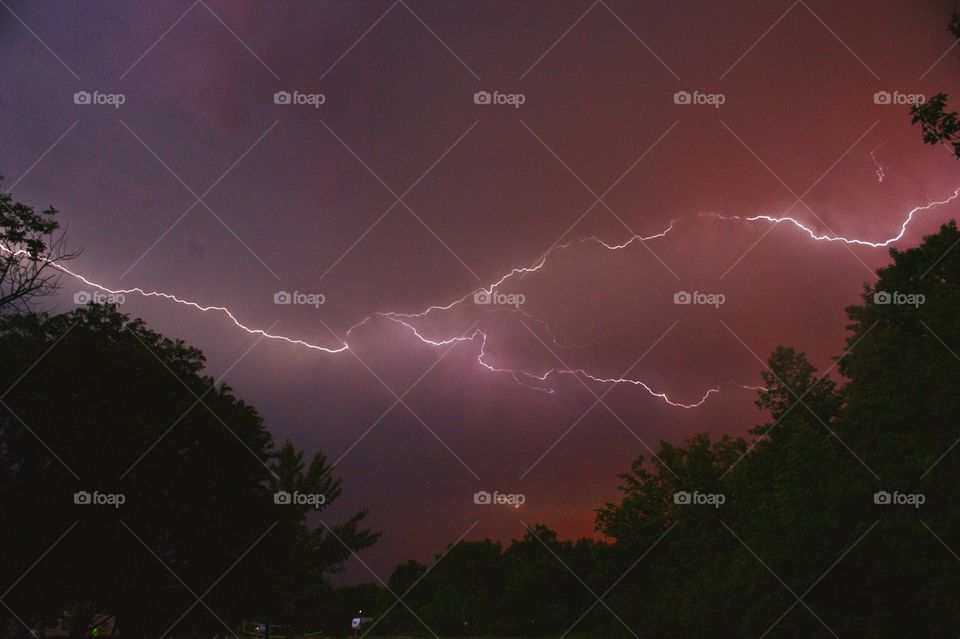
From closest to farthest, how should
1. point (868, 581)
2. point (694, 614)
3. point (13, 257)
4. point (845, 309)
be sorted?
point (13, 257) < point (868, 581) < point (845, 309) < point (694, 614)

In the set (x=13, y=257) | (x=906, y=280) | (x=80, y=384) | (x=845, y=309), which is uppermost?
(x=845, y=309)

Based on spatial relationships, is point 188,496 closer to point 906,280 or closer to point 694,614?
point 906,280

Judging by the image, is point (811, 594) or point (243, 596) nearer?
point (243, 596)

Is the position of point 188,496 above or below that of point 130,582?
above

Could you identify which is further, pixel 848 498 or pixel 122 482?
pixel 848 498

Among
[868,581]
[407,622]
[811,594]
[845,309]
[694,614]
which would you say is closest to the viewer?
[868,581]

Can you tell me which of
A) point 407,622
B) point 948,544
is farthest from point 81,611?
point 407,622

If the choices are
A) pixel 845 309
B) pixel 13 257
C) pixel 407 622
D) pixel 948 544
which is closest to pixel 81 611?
pixel 13 257

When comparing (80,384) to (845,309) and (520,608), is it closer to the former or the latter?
(845,309)
